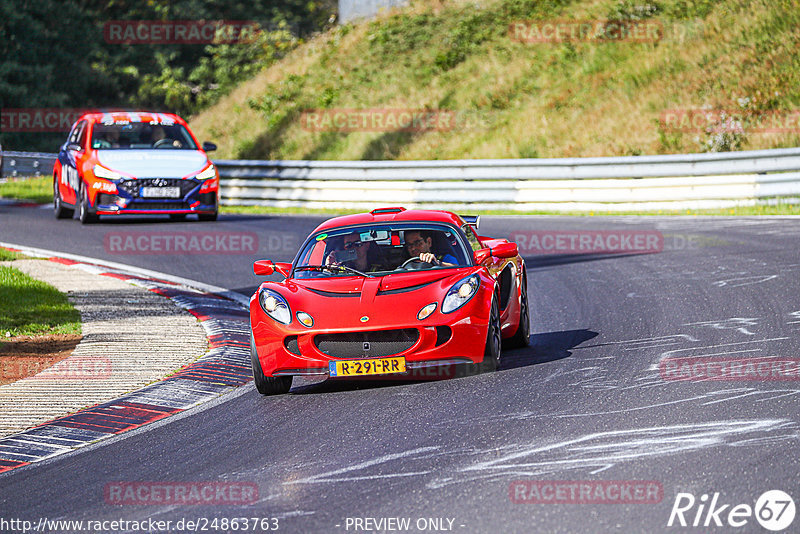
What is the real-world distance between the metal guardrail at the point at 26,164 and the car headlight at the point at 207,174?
1455cm

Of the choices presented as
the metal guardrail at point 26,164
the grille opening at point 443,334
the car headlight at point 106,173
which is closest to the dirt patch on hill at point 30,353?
the grille opening at point 443,334

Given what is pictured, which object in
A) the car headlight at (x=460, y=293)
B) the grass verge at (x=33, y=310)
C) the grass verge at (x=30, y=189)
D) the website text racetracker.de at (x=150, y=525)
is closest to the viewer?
the website text racetracker.de at (x=150, y=525)

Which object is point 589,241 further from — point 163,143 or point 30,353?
point 30,353

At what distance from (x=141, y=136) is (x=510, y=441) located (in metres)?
15.8

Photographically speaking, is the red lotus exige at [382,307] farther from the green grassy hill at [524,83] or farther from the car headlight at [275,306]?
the green grassy hill at [524,83]

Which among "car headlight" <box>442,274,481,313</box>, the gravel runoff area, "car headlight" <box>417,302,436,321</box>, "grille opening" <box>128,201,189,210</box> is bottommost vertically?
the gravel runoff area

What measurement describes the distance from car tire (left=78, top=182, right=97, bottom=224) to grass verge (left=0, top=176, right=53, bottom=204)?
7.04 metres

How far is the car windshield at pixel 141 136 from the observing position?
20.8 m

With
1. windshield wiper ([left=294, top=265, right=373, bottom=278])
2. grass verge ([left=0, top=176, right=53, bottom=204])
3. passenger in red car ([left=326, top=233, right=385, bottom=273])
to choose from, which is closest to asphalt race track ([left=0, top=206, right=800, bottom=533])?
windshield wiper ([left=294, top=265, right=373, bottom=278])

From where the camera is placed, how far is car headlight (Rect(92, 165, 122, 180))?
19694 millimetres

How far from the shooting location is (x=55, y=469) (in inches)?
262

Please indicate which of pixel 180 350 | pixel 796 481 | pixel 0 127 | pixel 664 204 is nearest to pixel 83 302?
pixel 180 350

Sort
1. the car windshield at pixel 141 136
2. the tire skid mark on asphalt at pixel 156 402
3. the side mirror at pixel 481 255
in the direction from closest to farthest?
the tire skid mark on asphalt at pixel 156 402 → the side mirror at pixel 481 255 → the car windshield at pixel 141 136

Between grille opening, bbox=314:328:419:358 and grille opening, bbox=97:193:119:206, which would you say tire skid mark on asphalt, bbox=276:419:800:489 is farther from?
grille opening, bbox=97:193:119:206
